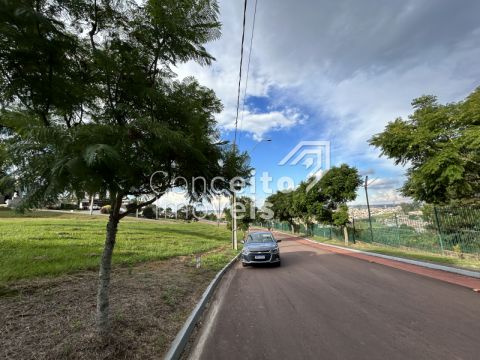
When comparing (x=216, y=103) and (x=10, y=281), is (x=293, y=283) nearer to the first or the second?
(x=216, y=103)

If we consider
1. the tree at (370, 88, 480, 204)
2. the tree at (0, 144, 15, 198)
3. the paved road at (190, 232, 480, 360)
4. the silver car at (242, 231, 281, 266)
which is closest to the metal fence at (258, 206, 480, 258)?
the tree at (370, 88, 480, 204)

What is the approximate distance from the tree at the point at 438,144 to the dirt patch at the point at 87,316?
383 inches

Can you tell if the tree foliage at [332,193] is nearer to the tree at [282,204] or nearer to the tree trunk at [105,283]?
the tree at [282,204]

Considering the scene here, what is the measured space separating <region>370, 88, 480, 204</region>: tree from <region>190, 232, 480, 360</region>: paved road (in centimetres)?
441

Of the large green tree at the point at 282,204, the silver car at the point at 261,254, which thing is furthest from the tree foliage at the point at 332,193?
the large green tree at the point at 282,204

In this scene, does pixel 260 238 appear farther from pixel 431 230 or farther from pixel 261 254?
pixel 431 230

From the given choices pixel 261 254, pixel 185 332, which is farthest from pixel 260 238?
pixel 185 332

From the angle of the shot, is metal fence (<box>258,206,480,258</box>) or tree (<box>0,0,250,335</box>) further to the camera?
metal fence (<box>258,206,480,258</box>)

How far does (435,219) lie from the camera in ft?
43.0

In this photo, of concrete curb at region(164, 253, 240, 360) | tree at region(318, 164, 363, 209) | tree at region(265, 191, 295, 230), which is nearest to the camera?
concrete curb at region(164, 253, 240, 360)

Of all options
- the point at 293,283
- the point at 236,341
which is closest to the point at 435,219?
the point at 293,283

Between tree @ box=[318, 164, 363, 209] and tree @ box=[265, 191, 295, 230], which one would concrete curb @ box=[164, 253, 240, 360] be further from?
tree @ box=[265, 191, 295, 230]

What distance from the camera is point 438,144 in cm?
1077

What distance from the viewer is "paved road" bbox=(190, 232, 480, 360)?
3949mm
